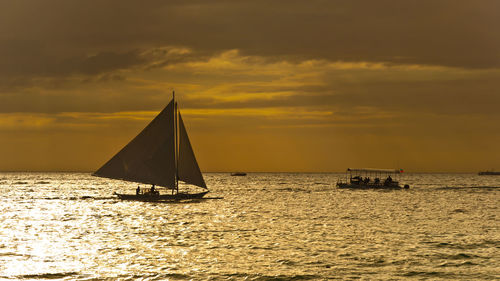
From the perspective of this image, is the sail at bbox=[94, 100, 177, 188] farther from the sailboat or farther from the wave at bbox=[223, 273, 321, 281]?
the wave at bbox=[223, 273, 321, 281]

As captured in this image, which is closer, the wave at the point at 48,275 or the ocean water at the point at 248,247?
the wave at the point at 48,275

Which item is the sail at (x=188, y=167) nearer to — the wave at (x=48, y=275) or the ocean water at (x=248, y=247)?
the ocean water at (x=248, y=247)

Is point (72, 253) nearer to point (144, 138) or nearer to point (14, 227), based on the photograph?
point (14, 227)

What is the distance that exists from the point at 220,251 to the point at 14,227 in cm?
2516

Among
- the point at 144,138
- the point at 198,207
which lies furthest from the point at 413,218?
the point at 144,138

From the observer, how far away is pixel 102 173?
271 ft

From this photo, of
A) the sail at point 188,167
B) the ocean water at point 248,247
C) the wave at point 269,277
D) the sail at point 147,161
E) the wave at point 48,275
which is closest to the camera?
the wave at point 48,275

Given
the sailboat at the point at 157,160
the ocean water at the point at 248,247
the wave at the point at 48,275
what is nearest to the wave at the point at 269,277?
the ocean water at the point at 248,247

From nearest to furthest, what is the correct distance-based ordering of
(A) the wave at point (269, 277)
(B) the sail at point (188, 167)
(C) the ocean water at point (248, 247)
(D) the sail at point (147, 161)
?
(A) the wave at point (269, 277), (C) the ocean water at point (248, 247), (D) the sail at point (147, 161), (B) the sail at point (188, 167)

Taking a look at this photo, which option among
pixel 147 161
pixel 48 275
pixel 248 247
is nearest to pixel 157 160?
pixel 147 161

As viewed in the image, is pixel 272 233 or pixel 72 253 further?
pixel 272 233

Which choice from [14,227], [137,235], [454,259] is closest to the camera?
[454,259]

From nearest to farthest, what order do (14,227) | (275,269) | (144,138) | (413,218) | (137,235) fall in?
(275,269), (137,235), (14,227), (413,218), (144,138)

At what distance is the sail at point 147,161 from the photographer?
3219 inches
